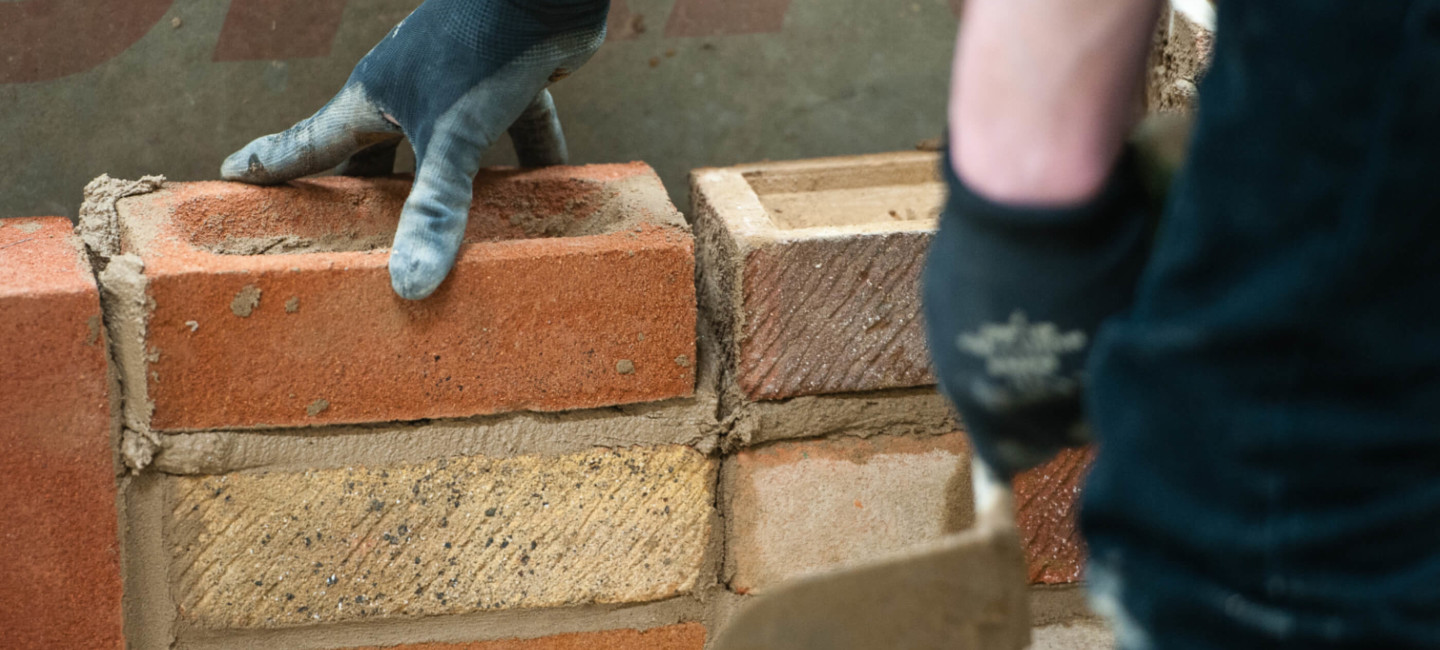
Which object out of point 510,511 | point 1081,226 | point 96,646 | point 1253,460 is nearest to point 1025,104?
point 1081,226

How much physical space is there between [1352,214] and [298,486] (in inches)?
36.4

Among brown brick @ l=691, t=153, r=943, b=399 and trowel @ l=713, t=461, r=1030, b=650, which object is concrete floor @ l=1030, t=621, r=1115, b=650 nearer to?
brown brick @ l=691, t=153, r=943, b=399

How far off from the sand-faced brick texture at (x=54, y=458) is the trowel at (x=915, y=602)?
71 cm

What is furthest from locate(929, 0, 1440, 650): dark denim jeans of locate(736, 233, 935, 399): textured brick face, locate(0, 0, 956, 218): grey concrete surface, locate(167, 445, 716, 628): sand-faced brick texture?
locate(0, 0, 956, 218): grey concrete surface

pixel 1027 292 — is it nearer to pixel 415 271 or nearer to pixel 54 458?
pixel 415 271

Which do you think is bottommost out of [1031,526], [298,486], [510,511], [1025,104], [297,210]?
[1031,526]

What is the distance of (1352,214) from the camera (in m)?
0.37

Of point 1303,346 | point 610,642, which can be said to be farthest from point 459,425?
point 1303,346

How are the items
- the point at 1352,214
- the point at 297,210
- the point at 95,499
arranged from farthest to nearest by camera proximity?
the point at 297,210
the point at 95,499
the point at 1352,214

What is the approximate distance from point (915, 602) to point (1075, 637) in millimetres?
765

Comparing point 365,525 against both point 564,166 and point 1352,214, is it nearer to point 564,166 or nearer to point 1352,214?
point 564,166

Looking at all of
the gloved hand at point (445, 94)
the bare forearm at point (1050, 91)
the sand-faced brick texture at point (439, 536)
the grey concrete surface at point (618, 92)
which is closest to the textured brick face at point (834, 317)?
the sand-faced brick texture at point (439, 536)

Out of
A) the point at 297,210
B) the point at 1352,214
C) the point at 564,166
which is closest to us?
the point at 1352,214

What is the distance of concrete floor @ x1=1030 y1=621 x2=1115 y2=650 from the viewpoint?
1175 mm
